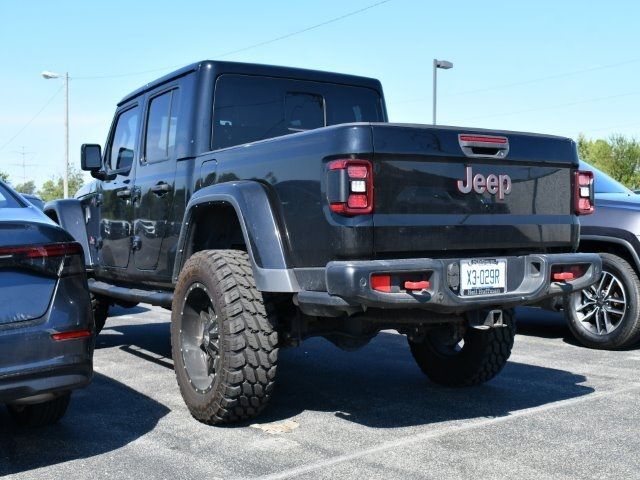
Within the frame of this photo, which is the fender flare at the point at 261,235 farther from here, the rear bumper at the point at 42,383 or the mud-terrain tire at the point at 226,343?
the rear bumper at the point at 42,383

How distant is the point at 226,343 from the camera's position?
413cm

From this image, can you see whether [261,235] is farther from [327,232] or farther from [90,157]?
[90,157]

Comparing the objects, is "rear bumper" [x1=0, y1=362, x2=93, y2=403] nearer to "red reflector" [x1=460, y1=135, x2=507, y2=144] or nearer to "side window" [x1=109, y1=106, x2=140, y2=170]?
"red reflector" [x1=460, y1=135, x2=507, y2=144]

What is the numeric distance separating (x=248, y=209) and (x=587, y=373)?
10.2 feet

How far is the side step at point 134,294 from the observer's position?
517 centimetres

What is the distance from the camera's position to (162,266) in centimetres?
529

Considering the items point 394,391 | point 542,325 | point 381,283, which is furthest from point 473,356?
point 542,325

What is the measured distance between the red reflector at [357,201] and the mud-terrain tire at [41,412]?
6.14 ft

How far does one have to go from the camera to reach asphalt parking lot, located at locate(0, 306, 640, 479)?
361 cm

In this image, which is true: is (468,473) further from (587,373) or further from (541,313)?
(541,313)

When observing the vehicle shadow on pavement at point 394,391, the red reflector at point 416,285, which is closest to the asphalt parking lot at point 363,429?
the vehicle shadow on pavement at point 394,391

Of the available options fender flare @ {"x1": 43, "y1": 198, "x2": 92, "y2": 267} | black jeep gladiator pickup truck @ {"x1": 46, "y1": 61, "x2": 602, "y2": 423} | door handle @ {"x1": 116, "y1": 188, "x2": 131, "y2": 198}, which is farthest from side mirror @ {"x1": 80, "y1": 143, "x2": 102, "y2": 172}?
black jeep gladiator pickup truck @ {"x1": 46, "y1": 61, "x2": 602, "y2": 423}

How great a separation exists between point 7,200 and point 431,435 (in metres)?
2.65

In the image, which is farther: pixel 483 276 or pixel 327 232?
pixel 483 276
